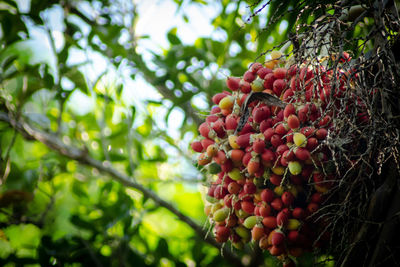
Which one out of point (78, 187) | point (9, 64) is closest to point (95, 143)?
point (78, 187)

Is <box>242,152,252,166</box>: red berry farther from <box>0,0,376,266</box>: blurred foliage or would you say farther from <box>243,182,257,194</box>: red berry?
<box>0,0,376,266</box>: blurred foliage

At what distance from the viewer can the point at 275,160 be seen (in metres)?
0.93

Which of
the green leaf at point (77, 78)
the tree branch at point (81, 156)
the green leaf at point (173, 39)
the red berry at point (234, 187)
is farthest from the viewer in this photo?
the green leaf at point (173, 39)

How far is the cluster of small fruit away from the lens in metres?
0.88

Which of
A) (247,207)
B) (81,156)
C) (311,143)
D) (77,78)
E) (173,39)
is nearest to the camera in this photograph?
(311,143)

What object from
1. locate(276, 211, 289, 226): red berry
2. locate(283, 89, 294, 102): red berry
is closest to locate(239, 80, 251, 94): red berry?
locate(283, 89, 294, 102): red berry

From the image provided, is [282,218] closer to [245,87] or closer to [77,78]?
[245,87]

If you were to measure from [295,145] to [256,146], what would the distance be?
0.30 feet

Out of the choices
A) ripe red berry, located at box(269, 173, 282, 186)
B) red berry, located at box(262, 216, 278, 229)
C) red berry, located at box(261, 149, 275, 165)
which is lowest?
red berry, located at box(262, 216, 278, 229)

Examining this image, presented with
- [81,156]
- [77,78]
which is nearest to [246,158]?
[81,156]

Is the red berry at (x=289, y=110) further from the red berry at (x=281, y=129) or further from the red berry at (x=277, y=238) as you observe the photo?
the red berry at (x=277, y=238)

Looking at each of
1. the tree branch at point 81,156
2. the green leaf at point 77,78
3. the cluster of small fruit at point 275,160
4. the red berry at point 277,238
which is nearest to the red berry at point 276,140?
the cluster of small fruit at point 275,160

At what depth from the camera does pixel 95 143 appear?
265 cm

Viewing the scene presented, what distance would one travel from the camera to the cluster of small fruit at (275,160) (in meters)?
0.88
